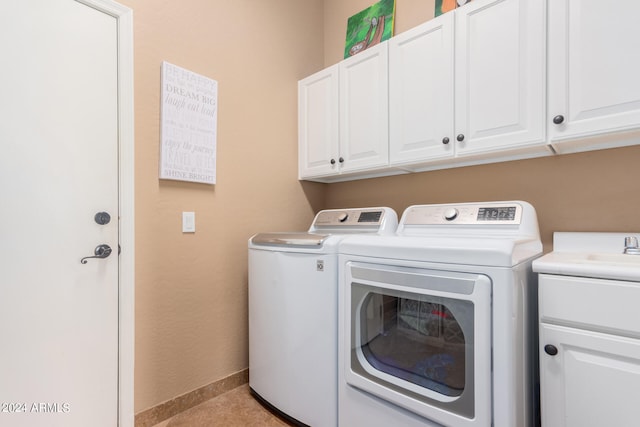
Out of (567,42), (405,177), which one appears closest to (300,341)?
(405,177)

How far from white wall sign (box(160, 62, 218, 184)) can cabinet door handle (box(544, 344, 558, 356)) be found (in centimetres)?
175

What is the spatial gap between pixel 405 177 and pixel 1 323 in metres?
2.16

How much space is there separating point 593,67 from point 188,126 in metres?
1.90

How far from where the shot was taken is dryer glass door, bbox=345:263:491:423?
1.08m

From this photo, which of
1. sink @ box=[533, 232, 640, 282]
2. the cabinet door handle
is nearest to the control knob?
sink @ box=[533, 232, 640, 282]

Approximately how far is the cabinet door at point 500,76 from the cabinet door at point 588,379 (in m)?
0.84

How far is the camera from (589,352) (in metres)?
1.04

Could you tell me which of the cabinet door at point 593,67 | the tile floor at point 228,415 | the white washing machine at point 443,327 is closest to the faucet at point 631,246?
the white washing machine at point 443,327

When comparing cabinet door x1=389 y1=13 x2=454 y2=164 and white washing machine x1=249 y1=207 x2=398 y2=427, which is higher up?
cabinet door x1=389 y1=13 x2=454 y2=164

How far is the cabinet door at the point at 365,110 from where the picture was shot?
193 cm

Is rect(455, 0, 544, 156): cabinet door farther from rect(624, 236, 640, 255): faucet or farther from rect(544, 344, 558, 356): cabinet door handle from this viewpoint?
rect(544, 344, 558, 356): cabinet door handle

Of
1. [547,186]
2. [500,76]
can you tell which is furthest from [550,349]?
[500,76]

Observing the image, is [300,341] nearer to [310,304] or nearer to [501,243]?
[310,304]

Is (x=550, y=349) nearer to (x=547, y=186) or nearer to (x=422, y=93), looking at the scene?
(x=547, y=186)
